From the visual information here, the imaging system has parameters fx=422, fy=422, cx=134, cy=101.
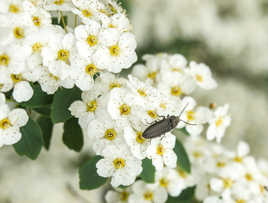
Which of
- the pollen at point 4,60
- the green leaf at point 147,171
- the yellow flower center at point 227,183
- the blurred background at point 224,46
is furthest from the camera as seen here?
the blurred background at point 224,46

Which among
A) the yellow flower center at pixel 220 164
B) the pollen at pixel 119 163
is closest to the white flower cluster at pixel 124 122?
the pollen at pixel 119 163

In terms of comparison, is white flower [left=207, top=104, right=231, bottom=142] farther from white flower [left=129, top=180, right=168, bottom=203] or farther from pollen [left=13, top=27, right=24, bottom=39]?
pollen [left=13, top=27, right=24, bottom=39]

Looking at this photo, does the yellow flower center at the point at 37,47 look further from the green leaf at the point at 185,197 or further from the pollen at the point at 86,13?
the green leaf at the point at 185,197

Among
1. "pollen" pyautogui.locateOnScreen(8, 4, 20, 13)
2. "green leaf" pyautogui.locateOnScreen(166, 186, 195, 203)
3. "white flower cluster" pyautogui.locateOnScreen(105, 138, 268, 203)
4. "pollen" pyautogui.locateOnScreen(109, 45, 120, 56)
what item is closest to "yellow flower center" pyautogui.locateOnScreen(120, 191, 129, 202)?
"white flower cluster" pyautogui.locateOnScreen(105, 138, 268, 203)

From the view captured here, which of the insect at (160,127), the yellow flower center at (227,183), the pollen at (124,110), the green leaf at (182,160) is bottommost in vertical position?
the yellow flower center at (227,183)

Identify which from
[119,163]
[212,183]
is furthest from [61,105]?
[212,183]

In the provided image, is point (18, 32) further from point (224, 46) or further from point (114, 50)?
point (224, 46)

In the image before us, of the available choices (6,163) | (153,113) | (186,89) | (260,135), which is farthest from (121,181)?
(260,135)
